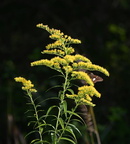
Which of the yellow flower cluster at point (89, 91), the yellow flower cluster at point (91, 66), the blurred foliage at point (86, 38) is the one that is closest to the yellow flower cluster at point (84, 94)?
the yellow flower cluster at point (89, 91)

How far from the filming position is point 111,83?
8414mm

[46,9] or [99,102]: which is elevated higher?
[46,9]

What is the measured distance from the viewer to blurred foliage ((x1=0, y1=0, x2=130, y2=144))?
7.52 m

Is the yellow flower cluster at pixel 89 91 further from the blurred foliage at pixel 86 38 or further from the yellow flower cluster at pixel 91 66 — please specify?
the blurred foliage at pixel 86 38

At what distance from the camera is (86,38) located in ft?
28.3

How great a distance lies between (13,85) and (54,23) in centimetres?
207

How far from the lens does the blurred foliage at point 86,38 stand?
7.52m

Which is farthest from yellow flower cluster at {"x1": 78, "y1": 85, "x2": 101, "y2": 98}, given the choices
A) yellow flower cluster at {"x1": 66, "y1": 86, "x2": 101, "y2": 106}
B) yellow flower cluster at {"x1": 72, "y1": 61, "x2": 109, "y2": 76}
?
yellow flower cluster at {"x1": 72, "y1": 61, "x2": 109, "y2": 76}

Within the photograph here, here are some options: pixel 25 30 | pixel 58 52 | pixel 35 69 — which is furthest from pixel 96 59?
pixel 58 52

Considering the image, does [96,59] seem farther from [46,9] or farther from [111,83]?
[46,9]

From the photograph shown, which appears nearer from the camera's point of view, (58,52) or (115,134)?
(58,52)

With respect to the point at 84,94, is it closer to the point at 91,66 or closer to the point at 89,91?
the point at 89,91

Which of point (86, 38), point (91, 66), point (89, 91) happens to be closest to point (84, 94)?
point (89, 91)

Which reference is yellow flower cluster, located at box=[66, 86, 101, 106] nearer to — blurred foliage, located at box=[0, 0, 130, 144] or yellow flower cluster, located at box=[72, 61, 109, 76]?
yellow flower cluster, located at box=[72, 61, 109, 76]
